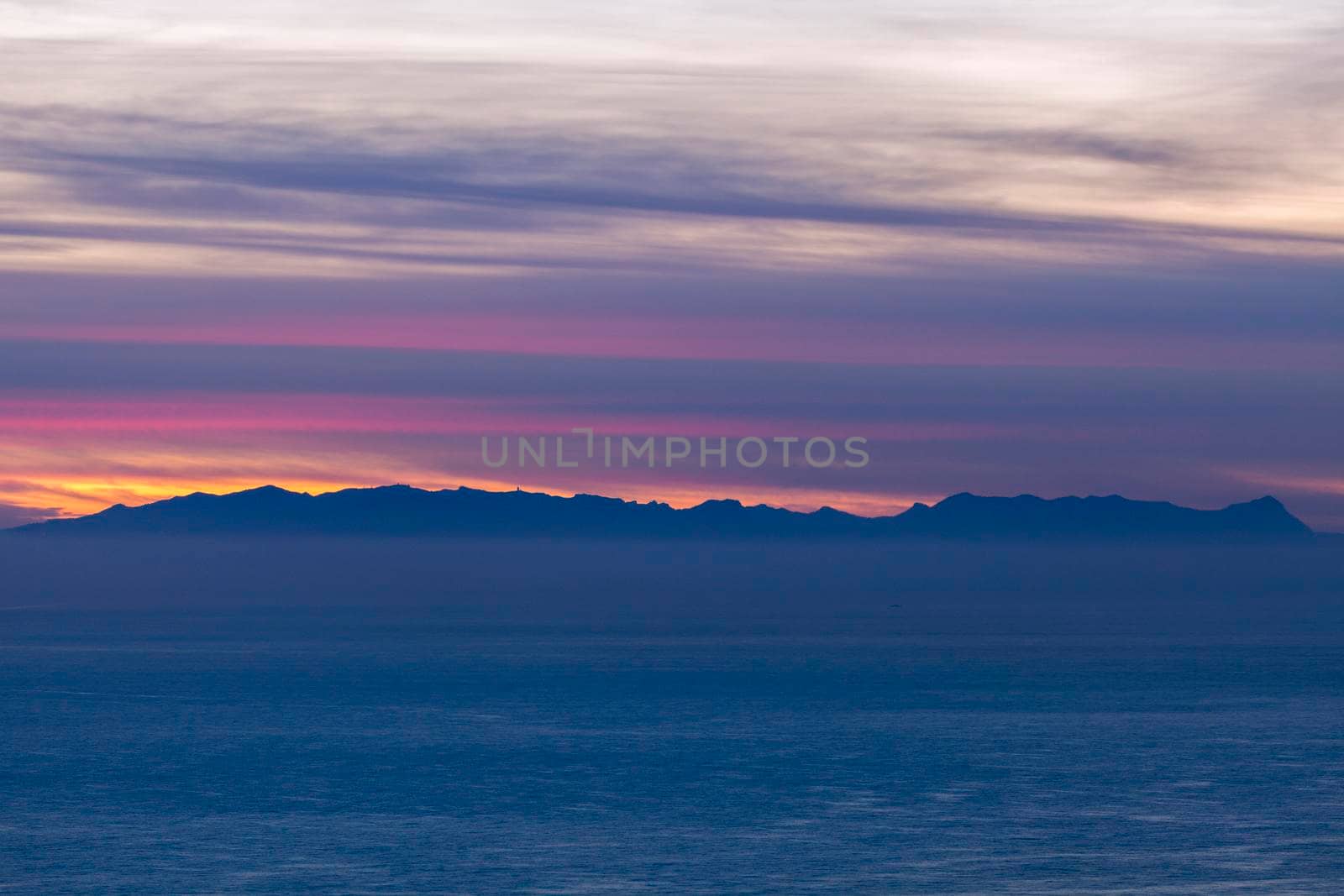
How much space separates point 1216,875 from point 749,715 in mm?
52660

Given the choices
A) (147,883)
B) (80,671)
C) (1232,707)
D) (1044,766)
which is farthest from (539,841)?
(80,671)

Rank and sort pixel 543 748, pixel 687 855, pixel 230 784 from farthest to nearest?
pixel 543 748, pixel 230 784, pixel 687 855

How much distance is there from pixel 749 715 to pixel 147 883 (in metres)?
57.1

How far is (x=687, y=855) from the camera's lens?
67.5m

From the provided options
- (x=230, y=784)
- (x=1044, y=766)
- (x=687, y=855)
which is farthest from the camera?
(x=1044, y=766)

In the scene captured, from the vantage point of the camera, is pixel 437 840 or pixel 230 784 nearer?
pixel 437 840

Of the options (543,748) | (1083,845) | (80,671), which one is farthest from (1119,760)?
(80,671)

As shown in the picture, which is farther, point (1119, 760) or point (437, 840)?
point (1119, 760)

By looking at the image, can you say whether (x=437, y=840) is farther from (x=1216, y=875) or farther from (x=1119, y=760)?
(x=1119, y=760)

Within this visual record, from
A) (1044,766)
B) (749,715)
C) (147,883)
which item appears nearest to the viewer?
(147,883)

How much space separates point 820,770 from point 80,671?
80477 mm

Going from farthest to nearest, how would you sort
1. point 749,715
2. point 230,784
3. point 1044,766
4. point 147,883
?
point 749,715 < point 1044,766 < point 230,784 < point 147,883

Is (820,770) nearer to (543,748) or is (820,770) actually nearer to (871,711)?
(543,748)

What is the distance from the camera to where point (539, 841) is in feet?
230
